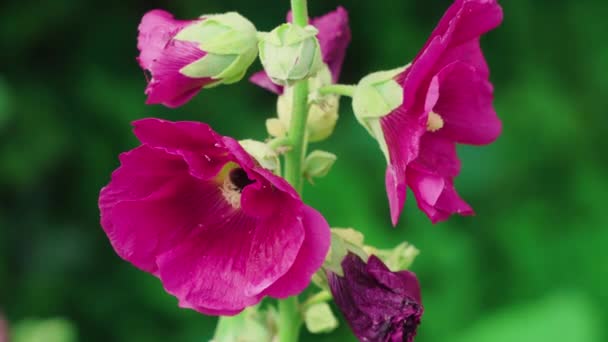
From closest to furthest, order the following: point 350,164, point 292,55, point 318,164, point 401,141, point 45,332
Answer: point 292,55, point 401,141, point 318,164, point 45,332, point 350,164

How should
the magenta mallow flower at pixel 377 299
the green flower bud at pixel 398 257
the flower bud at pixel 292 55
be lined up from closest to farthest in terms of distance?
the flower bud at pixel 292 55
the magenta mallow flower at pixel 377 299
the green flower bud at pixel 398 257

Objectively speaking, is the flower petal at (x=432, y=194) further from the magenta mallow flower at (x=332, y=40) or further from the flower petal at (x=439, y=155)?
the magenta mallow flower at (x=332, y=40)

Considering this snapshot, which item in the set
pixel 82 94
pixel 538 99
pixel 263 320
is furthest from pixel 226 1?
pixel 263 320

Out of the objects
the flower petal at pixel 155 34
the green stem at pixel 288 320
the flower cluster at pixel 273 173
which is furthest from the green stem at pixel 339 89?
the green stem at pixel 288 320

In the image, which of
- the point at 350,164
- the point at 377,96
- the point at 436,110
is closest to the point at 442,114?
the point at 436,110

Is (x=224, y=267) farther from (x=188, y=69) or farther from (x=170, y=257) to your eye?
(x=188, y=69)

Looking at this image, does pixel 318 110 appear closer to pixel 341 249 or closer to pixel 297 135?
pixel 297 135
